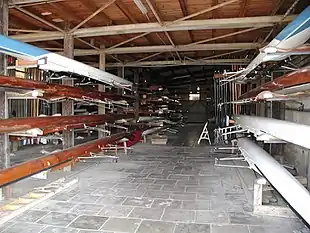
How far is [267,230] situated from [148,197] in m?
1.61

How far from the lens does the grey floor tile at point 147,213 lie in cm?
330

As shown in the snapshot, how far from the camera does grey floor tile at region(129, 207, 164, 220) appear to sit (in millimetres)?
3303

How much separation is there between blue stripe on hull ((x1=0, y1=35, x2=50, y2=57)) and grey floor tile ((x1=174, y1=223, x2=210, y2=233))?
239 cm

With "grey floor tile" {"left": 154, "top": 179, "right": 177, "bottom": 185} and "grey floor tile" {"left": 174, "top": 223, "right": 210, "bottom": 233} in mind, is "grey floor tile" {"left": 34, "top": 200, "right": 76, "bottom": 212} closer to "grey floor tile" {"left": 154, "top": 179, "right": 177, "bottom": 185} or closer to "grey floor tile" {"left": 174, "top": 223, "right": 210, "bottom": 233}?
"grey floor tile" {"left": 174, "top": 223, "right": 210, "bottom": 233}

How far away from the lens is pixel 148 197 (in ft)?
13.2

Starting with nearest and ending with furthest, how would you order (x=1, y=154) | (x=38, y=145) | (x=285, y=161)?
(x=1, y=154) < (x=285, y=161) < (x=38, y=145)

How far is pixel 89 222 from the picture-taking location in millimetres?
3143

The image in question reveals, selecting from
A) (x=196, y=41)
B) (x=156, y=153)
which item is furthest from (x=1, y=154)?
(x=196, y=41)

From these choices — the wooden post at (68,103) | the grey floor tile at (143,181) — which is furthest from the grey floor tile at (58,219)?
the wooden post at (68,103)

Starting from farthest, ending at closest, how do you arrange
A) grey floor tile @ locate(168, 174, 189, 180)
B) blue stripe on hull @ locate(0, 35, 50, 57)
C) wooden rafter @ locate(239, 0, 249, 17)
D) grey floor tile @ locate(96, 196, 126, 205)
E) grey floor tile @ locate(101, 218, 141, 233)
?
grey floor tile @ locate(168, 174, 189, 180)
wooden rafter @ locate(239, 0, 249, 17)
grey floor tile @ locate(96, 196, 126, 205)
grey floor tile @ locate(101, 218, 141, 233)
blue stripe on hull @ locate(0, 35, 50, 57)

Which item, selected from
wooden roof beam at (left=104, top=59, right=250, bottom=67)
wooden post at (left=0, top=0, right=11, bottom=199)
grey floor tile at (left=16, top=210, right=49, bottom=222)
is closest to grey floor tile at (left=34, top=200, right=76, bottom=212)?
grey floor tile at (left=16, top=210, right=49, bottom=222)

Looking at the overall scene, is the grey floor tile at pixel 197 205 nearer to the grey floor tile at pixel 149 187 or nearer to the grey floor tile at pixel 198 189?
the grey floor tile at pixel 198 189

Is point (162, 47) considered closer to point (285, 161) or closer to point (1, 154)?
point (285, 161)

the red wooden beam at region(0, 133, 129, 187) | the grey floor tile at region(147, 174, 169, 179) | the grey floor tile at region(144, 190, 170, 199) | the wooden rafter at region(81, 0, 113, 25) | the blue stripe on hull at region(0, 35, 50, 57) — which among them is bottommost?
the grey floor tile at region(144, 190, 170, 199)
